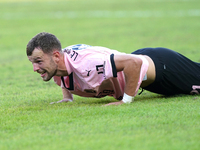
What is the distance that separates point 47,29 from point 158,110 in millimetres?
12074

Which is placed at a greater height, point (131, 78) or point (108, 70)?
point (108, 70)

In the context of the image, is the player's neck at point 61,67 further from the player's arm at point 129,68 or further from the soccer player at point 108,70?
the player's arm at point 129,68

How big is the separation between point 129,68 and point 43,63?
42.0 inches

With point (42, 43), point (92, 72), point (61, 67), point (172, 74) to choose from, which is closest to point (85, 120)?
point (92, 72)

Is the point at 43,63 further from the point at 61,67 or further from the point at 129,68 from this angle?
the point at 129,68

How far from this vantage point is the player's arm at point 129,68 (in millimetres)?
4500

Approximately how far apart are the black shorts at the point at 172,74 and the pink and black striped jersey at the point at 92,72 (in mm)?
298

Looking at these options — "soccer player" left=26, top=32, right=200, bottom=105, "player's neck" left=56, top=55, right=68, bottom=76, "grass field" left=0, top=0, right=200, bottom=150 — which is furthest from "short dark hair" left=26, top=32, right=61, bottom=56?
"grass field" left=0, top=0, right=200, bottom=150

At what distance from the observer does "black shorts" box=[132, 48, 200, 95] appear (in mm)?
5047

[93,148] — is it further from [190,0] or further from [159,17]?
[190,0]

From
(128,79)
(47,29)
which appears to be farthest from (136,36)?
(128,79)

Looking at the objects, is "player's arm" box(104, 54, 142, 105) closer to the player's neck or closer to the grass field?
the grass field

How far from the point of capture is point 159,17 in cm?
1838

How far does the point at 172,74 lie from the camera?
5082 mm
